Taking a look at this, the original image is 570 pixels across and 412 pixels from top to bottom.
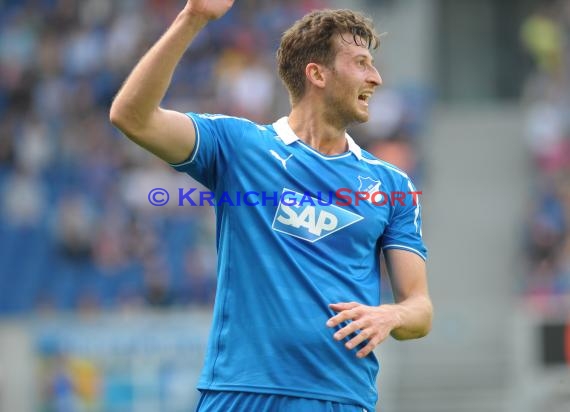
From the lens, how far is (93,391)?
13188 millimetres

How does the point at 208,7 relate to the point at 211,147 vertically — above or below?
above

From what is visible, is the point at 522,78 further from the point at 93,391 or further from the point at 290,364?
the point at 290,364

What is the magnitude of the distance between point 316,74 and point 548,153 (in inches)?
483

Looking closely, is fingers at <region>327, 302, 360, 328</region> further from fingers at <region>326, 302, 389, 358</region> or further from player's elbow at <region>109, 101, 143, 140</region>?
player's elbow at <region>109, 101, 143, 140</region>

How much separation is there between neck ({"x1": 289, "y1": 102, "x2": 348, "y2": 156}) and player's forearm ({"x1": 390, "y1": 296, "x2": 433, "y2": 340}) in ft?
2.16

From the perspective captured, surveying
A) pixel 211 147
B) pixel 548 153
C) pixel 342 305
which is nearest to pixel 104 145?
pixel 548 153

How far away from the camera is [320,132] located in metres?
4.62

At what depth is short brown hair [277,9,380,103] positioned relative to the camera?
15.2ft

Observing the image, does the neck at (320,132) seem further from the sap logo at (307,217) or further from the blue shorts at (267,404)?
the blue shorts at (267,404)

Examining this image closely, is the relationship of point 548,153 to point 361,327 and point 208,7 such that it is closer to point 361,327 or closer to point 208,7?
point 361,327

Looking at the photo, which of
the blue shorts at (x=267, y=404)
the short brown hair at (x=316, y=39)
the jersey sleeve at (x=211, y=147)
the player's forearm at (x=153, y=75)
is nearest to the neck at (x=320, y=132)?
the short brown hair at (x=316, y=39)

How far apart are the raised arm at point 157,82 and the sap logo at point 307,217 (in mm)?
518

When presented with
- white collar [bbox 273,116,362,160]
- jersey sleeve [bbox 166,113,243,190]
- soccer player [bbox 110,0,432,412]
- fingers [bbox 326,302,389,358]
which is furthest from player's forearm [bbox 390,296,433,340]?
jersey sleeve [bbox 166,113,243,190]

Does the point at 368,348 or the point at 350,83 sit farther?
the point at 350,83
